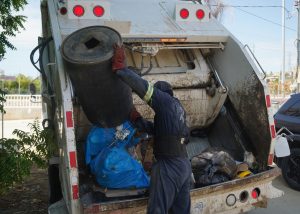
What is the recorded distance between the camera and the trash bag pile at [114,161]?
3.33 m

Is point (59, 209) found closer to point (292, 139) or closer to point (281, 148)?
point (281, 148)

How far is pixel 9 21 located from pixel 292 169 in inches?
164

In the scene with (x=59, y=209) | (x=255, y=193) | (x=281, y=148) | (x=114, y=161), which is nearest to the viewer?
(x=114, y=161)

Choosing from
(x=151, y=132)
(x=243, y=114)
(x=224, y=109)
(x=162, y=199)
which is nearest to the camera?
(x=162, y=199)

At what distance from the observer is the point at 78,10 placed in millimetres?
3670

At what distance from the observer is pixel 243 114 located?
419 cm

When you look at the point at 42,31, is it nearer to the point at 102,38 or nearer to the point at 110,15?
the point at 110,15

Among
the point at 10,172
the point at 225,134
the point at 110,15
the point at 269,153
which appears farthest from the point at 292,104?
the point at 10,172

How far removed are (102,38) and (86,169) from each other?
114cm

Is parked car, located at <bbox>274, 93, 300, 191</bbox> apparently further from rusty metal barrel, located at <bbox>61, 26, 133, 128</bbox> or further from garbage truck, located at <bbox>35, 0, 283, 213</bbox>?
rusty metal barrel, located at <bbox>61, 26, 133, 128</bbox>

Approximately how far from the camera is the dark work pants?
314 centimetres

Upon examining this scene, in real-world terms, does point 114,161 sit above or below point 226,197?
above

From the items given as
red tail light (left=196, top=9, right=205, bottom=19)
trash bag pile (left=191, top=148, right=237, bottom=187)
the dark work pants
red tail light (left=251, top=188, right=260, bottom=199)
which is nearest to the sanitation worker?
the dark work pants

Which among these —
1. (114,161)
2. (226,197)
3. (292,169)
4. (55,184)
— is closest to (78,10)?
(114,161)
